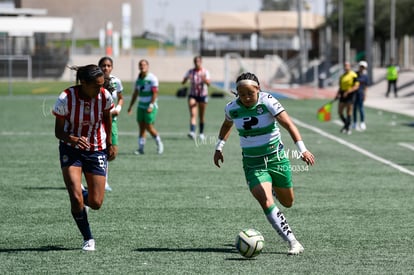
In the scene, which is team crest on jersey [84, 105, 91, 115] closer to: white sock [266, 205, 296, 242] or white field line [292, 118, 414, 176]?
white sock [266, 205, 296, 242]

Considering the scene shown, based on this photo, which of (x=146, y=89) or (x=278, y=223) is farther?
(x=146, y=89)

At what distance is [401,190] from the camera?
51.4 feet

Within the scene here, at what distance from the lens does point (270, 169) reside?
410 inches

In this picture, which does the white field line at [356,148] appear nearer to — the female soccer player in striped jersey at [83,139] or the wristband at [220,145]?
the wristband at [220,145]

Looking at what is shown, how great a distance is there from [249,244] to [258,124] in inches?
46.8

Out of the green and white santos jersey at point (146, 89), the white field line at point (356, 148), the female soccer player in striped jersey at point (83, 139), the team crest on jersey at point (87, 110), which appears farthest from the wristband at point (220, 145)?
the green and white santos jersey at point (146, 89)

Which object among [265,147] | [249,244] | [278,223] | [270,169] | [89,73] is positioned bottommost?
[249,244]

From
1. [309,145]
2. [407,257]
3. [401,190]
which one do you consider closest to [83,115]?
[407,257]

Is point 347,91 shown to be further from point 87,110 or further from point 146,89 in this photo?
point 87,110

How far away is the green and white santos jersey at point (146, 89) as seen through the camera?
20922mm

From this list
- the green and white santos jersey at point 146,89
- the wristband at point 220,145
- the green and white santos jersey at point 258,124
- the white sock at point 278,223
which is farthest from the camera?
the green and white santos jersey at point 146,89

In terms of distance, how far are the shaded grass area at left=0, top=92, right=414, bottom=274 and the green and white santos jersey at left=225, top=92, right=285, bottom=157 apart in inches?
40.1

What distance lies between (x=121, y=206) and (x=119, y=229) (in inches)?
77.5

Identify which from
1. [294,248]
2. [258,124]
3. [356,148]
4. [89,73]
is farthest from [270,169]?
[356,148]
